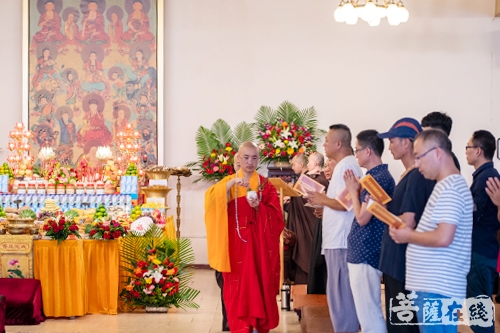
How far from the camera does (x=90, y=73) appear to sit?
11.5 metres

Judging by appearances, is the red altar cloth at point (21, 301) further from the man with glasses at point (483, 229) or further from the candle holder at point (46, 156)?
the man with glasses at point (483, 229)

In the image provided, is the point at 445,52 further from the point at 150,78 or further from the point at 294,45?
the point at 150,78

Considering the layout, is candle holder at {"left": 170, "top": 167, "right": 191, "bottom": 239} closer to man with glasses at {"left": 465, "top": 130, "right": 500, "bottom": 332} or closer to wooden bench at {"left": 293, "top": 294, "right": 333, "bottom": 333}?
wooden bench at {"left": 293, "top": 294, "right": 333, "bottom": 333}

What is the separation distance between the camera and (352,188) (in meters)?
4.37

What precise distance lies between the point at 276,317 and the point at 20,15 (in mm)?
7630

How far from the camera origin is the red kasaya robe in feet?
19.4

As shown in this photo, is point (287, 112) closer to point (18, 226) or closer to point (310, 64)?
point (310, 64)

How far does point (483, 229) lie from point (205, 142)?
22.6ft

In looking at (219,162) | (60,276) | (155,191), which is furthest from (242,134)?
(60,276)

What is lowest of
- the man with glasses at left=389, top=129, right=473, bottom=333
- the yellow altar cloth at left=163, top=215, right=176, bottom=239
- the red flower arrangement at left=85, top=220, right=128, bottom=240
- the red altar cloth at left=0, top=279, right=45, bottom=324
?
the red altar cloth at left=0, top=279, right=45, bottom=324

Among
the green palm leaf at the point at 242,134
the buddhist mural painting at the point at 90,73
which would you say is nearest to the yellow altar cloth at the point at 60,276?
the buddhist mural painting at the point at 90,73

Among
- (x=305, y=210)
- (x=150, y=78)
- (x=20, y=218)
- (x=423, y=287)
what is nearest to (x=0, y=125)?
(x=150, y=78)

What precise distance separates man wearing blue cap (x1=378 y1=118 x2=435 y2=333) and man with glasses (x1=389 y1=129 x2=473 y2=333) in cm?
24

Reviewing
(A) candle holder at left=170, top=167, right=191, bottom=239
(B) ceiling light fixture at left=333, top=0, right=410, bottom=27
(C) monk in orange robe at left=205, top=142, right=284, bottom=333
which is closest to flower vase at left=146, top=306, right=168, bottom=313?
(C) monk in orange robe at left=205, top=142, right=284, bottom=333
